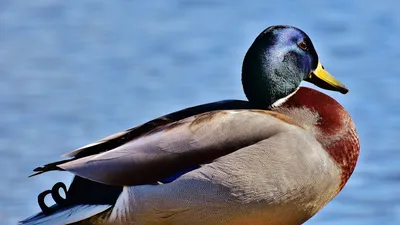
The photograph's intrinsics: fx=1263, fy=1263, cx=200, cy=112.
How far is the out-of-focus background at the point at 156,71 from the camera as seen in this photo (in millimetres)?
7996

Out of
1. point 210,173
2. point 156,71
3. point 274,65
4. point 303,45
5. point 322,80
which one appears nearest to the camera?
point 210,173

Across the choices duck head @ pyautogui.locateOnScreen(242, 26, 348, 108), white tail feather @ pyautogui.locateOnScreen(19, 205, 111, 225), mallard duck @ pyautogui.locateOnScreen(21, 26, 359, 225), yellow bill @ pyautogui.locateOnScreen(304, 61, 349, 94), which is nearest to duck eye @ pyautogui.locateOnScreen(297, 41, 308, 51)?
duck head @ pyautogui.locateOnScreen(242, 26, 348, 108)

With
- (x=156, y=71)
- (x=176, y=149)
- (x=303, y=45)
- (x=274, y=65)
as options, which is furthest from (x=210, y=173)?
(x=156, y=71)

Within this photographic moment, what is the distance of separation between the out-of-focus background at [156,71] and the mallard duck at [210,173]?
1327 mm

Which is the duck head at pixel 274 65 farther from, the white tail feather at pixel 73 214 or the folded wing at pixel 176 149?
the white tail feather at pixel 73 214

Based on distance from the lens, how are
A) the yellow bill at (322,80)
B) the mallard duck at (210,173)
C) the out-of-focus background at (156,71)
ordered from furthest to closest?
the out-of-focus background at (156,71) → the yellow bill at (322,80) → the mallard duck at (210,173)

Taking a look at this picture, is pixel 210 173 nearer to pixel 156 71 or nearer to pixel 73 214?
pixel 73 214

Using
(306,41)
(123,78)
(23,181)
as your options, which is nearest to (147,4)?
(123,78)

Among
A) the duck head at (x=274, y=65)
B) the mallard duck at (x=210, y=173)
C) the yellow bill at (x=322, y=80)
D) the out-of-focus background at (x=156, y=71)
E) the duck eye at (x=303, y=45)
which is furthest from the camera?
the out-of-focus background at (x=156, y=71)

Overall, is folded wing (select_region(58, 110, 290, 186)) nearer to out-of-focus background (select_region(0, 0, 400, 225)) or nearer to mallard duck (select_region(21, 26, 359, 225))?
mallard duck (select_region(21, 26, 359, 225))

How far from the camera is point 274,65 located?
20.7 ft

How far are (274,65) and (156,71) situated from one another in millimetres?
3615

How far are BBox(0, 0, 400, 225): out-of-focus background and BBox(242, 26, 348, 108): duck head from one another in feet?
4.29

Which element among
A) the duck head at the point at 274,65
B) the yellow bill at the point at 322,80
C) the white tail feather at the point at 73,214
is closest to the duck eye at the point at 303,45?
the duck head at the point at 274,65
